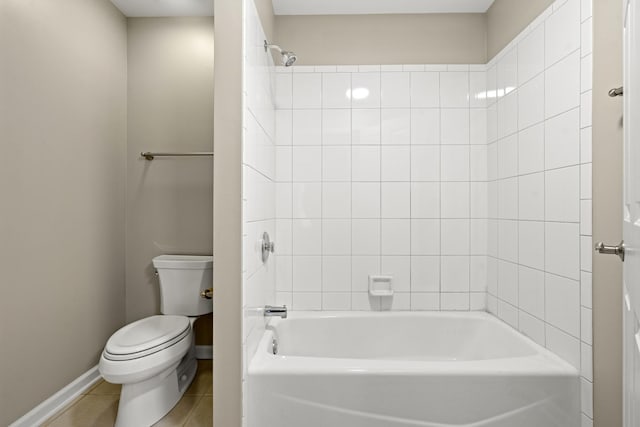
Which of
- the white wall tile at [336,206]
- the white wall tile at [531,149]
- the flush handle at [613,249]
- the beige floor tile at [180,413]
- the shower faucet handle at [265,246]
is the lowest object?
the beige floor tile at [180,413]

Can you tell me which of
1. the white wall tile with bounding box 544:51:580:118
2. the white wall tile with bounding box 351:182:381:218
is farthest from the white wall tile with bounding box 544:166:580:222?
the white wall tile with bounding box 351:182:381:218

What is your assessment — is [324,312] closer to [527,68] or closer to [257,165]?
[257,165]

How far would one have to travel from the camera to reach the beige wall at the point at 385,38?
2.35 metres

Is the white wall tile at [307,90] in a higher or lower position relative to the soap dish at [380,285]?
higher

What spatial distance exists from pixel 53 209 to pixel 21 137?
0.41 m

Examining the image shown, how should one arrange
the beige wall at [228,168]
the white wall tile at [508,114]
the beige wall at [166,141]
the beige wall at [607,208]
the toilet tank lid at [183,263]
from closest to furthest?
the beige wall at [607,208], the beige wall at [228,168], the white wall tile at [508,114], the toilet tank lid at [183,263], the beige wall at [166,141]

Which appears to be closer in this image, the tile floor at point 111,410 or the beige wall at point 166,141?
the tile floor at point 111,410

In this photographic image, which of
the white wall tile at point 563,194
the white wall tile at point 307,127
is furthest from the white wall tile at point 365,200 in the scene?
the white wall tile at point 563,194

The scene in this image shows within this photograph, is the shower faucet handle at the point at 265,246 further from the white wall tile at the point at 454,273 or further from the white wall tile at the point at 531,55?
the white wall tile at the point at 531,55

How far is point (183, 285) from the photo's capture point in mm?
2459

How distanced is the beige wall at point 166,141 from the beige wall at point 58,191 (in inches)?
3.6

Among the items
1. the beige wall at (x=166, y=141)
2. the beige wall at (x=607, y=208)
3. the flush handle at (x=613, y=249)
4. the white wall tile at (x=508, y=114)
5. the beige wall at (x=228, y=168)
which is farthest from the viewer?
the beige wall at (x=166, y=141)

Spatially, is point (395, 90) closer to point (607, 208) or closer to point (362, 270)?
point (362, 270)

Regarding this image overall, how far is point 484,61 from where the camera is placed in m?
2.34
